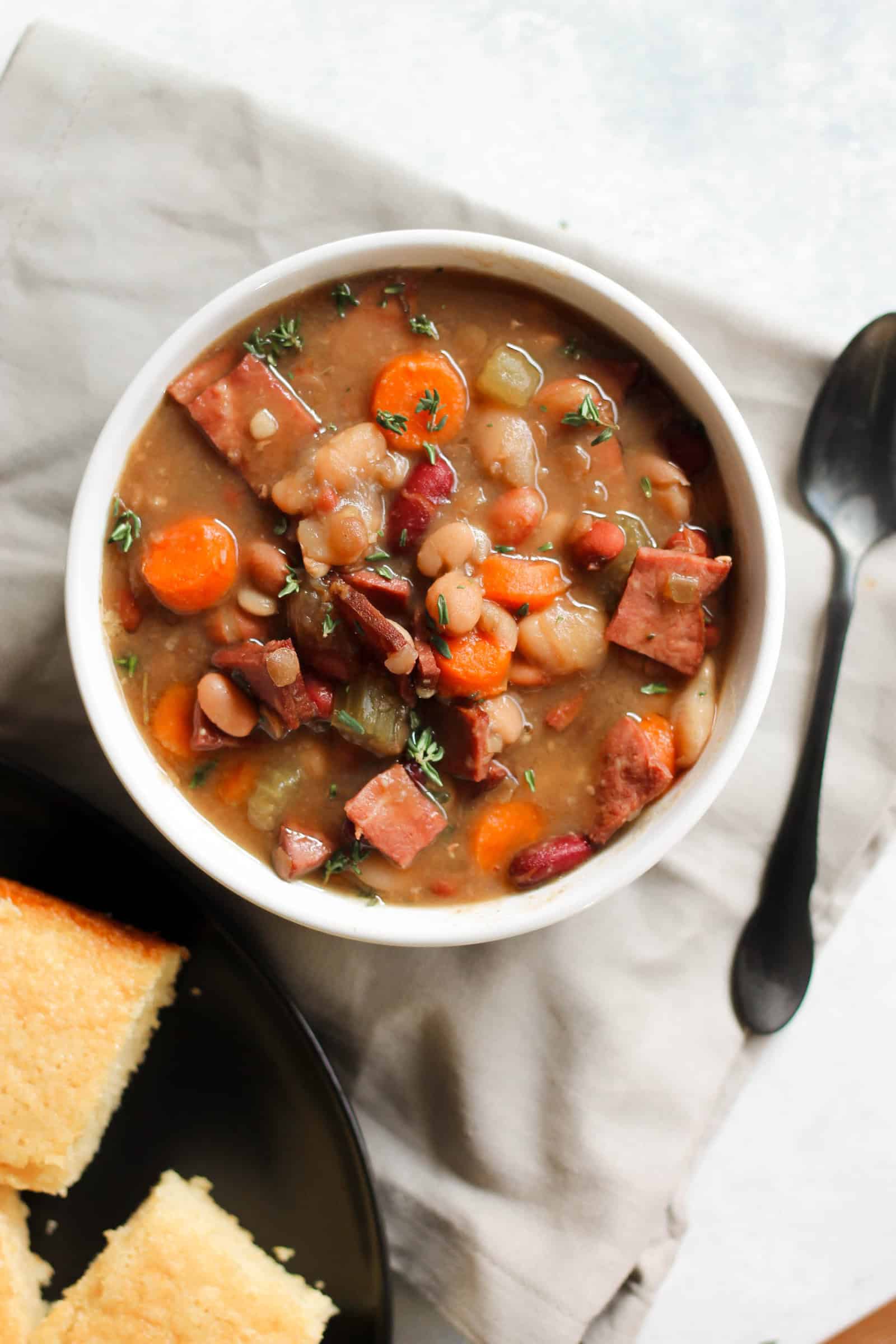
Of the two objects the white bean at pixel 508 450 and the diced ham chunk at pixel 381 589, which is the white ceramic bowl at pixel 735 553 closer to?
the white bean at pixel 508 450

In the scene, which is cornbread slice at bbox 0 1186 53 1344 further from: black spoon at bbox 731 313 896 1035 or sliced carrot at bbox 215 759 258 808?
black spoon at bbox 731 313 896 1035

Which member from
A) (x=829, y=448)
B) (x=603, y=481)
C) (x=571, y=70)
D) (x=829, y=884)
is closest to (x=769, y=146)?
(x=571, y=70)

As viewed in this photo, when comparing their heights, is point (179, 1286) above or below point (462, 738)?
below

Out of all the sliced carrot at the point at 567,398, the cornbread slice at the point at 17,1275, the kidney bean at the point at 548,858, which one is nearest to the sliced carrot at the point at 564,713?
the kidney bean at the point at 548,858

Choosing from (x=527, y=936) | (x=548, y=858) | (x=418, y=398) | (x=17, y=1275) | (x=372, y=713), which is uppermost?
(x=418, y=398)

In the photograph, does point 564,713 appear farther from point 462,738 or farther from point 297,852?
point 297,852

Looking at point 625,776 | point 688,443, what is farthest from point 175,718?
point 688,443

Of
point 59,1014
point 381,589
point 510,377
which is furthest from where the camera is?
point 59,1014
